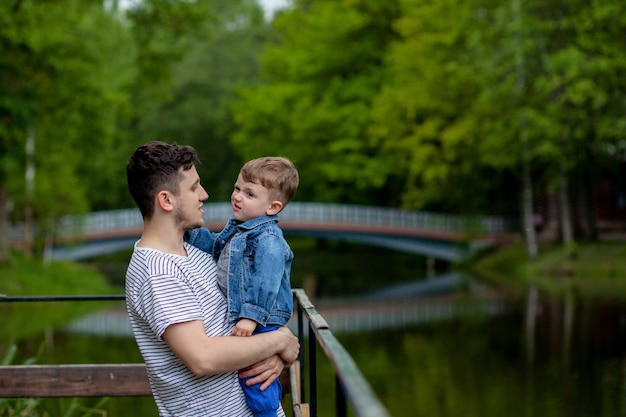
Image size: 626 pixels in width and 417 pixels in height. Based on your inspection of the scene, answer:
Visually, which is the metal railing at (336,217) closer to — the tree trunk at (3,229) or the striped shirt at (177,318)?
the tree trunk at (3,229)

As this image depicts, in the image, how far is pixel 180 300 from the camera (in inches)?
115

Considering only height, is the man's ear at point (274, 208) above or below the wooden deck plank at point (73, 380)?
above

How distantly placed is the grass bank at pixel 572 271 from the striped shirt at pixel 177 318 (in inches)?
794

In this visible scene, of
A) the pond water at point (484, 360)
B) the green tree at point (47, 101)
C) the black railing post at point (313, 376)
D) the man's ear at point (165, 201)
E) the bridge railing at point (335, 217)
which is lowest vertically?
the pond water at point (484, 360)

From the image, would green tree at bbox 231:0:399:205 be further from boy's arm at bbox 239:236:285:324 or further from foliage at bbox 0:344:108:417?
boy's arm at bbox 239:236:285:324

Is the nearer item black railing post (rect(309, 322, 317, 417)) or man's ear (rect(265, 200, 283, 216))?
man's ear (rect(265, 200, 283, 216))

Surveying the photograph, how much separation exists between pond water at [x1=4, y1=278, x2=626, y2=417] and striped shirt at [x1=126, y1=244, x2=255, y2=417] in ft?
19.7

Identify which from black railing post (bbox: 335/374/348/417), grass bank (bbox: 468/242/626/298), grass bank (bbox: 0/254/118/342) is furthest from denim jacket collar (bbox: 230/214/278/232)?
grass bank (bbox: 468/242/626/298)

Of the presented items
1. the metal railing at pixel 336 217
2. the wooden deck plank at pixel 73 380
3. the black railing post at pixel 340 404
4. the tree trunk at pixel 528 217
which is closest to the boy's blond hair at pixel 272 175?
the black railing post at pixel 340 404

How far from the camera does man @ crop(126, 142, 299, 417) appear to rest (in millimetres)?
2939

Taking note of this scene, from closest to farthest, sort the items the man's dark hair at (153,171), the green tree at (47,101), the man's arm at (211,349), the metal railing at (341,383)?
the metal railing at (341,383) < the man's arm at (211,349) < the man's dark hair at (153,171) < the green tree at (47,101)

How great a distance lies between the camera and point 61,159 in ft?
85.5

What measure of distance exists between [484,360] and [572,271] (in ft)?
38.0

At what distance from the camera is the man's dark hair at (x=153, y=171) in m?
3.04
